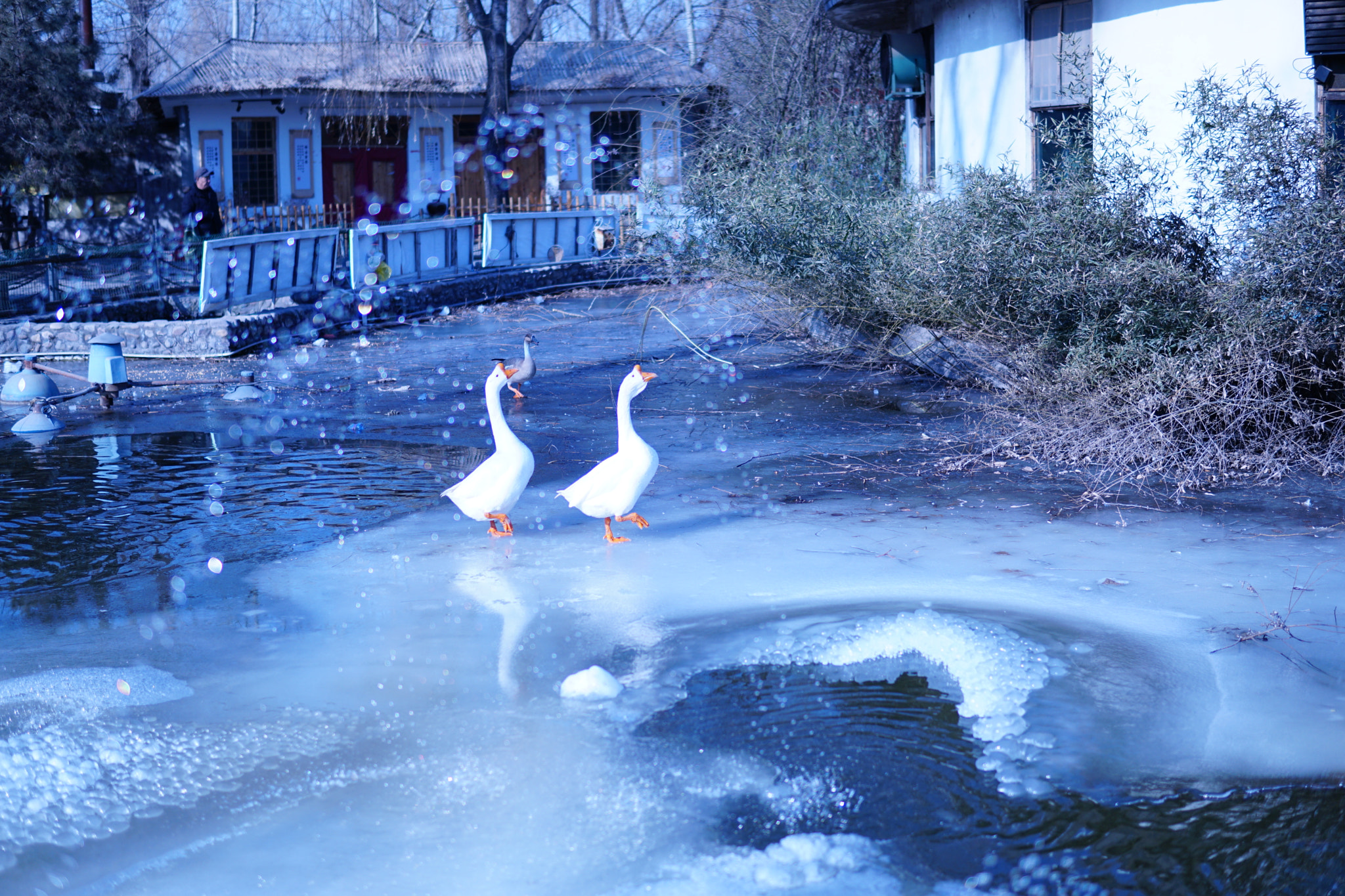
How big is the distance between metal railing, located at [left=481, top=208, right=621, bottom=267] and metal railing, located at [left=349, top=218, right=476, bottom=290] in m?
0.40

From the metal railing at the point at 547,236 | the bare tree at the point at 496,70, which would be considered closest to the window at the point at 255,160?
the bare tree at the point at 496,70

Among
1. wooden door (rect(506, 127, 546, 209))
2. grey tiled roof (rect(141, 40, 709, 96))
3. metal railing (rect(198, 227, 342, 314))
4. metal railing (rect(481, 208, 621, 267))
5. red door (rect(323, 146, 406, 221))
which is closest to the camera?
metal railing (rect(198, 227, 342, 314))

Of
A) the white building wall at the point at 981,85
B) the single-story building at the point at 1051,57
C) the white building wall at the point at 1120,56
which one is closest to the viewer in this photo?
the single-story building at the point at 1051,57

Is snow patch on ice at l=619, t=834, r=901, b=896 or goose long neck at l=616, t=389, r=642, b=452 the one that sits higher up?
goose long neck at l=616, t=389, r=642, b=452

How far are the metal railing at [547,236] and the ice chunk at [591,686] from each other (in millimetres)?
16818

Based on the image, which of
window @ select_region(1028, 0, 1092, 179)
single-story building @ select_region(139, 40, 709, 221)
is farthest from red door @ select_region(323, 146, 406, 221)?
window @ select_region(1028, 0, 1092, 179)

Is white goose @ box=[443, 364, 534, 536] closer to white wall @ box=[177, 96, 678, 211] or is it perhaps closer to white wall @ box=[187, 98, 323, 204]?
white wall @ box=[177, 96, 678, 211]

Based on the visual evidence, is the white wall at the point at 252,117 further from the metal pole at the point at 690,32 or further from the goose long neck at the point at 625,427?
the goose long neck at the point at 625,427

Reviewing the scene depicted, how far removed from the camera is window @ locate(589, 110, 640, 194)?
104 ft

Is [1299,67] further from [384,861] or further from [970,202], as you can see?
[384,861]

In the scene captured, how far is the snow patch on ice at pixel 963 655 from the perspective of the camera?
4156 millimetres

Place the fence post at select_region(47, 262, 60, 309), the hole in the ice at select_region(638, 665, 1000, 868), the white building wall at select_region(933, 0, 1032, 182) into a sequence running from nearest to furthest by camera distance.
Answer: the hole in the ice at select_region(638, 665, 1000, 868) < the white building wall at select_region(933, 0, 1032, 182) < the fence post at select_region(47, 262, 60, 309)

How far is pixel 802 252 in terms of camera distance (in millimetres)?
11469

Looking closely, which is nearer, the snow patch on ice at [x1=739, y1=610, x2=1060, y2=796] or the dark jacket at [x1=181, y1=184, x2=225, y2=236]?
the snow patch on ice at [x1=739, y1=610, x2=1060, y2=796]
